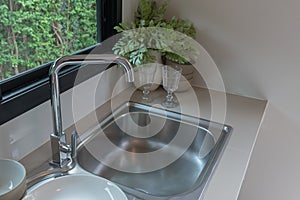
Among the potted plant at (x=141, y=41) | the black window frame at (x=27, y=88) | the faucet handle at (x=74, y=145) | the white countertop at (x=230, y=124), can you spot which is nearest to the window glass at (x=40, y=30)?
the black window frame at (x=27, y=88)

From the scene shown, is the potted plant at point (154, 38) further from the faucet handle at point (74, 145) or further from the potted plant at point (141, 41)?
the faucet handle at point (74, 145)

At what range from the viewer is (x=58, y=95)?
945mm

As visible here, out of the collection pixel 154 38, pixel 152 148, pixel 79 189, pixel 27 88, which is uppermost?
pixel 154 38

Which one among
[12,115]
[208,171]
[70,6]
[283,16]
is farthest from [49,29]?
[283,16]

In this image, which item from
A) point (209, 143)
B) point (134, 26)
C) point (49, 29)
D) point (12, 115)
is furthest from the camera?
point (134, 26)

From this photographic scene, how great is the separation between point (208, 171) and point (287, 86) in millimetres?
701

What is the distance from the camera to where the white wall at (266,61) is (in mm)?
1367

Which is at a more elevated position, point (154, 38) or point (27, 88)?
point (154, 38)

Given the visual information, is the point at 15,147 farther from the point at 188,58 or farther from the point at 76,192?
the point at 188,58

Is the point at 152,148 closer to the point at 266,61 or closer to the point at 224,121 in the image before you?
the point at 224,121

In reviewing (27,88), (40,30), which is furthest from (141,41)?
(27,88)

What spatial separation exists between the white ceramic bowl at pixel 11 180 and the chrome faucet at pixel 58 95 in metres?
0.17

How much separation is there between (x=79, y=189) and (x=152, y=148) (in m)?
0.49

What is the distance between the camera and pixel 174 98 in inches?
57.8
